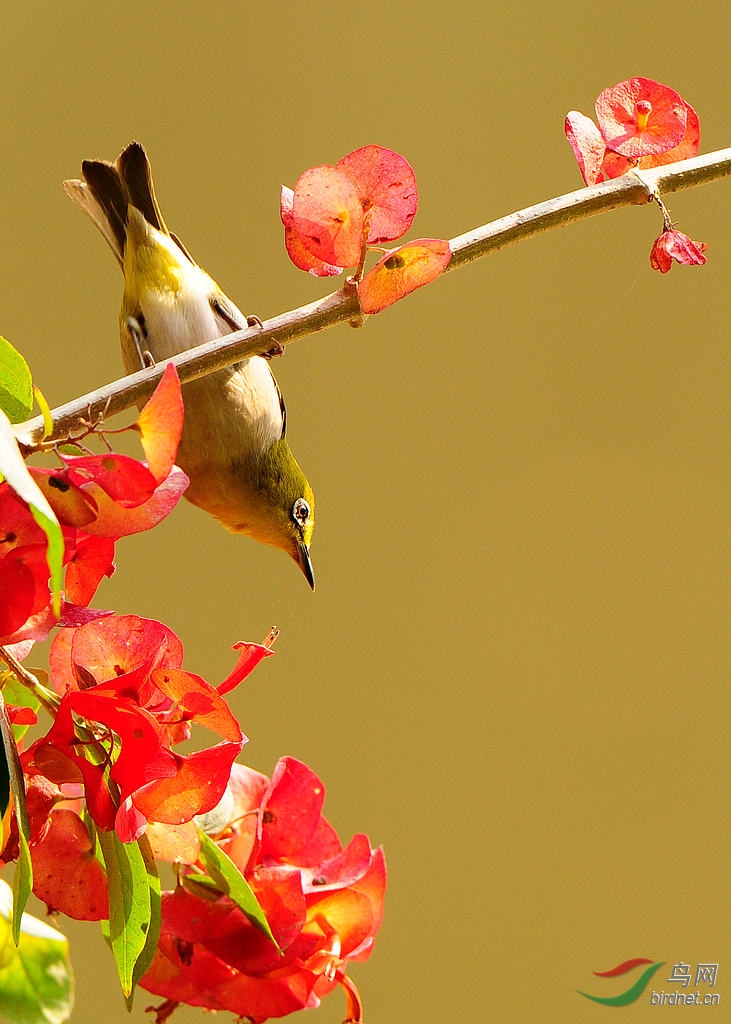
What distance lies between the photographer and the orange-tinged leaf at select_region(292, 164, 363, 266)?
0.41m

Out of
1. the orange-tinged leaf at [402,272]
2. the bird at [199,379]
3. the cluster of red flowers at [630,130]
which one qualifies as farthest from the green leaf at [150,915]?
the bird at [199,379]

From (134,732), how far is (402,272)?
0.21m

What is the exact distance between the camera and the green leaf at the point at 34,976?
1.23 ft

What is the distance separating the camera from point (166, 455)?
281mm

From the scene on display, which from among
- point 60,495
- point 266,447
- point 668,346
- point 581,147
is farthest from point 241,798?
point 668,346

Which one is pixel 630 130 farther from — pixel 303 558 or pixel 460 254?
pixel 303 558

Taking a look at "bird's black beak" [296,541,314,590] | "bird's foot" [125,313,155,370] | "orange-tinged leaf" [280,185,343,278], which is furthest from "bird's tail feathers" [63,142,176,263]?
"orange-tinged leaf" [280,185,343,278]

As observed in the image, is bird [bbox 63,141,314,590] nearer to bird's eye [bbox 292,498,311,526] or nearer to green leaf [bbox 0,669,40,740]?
bird's eye [bbox 292,498,311,526]

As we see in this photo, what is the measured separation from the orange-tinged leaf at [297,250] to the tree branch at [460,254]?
0.06 feet

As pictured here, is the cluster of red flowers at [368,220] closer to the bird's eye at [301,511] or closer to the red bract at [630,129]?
the red bract at [630,129]

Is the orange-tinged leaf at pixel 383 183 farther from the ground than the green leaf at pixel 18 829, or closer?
farther from the ground

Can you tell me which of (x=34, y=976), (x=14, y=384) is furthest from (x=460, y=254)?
(x=34, y=976)

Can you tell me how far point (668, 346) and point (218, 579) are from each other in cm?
114

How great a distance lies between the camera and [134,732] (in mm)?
325
